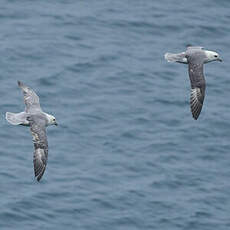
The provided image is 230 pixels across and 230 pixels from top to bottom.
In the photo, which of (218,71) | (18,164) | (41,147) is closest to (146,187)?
(18,164)

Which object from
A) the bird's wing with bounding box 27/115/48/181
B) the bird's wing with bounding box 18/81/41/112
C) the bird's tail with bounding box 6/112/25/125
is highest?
the bird's wing with bounding box 18/81/41/112

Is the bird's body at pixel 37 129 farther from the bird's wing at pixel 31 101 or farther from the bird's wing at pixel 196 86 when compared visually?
the bird's wing at pixel 196 86

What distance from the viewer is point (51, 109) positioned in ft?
142

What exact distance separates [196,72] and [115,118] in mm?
11772

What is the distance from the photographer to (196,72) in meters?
31.9

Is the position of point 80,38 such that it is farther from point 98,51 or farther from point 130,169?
point 130,169

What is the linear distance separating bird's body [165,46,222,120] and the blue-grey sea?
26.7ft

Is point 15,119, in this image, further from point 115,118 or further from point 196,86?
point 115,118

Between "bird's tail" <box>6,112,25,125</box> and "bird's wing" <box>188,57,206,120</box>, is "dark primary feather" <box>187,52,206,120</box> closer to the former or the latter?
"bird's wing" <box>188,57,206,120</box>

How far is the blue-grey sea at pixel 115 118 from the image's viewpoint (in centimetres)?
3988

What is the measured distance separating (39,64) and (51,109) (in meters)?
2.93

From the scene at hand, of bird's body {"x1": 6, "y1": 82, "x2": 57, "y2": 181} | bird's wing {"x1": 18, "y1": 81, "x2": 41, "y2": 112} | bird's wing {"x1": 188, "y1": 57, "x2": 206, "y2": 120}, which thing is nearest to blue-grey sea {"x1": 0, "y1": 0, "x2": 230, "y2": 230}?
bird's wing {"x1": 18, "y1": 81, "x2": 41, "y2": 112}

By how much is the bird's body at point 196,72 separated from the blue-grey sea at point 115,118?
8136mm

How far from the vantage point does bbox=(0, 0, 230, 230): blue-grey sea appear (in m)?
39.9
